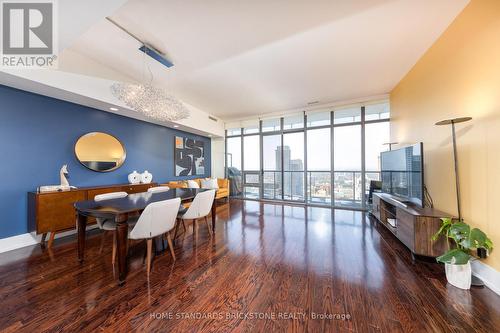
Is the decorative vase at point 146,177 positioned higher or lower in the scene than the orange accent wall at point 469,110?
lower

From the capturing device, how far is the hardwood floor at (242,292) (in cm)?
131

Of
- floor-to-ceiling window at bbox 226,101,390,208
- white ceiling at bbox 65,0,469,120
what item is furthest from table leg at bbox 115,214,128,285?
floor-to-ceiling window at bbox 226,101,390,208

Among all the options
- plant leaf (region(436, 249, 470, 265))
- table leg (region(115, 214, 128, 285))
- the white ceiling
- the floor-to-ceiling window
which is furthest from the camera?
the floor-to-ceiling window

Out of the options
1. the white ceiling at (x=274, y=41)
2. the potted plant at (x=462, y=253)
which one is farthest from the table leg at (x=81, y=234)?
the potted plant at (x=462, y=253)

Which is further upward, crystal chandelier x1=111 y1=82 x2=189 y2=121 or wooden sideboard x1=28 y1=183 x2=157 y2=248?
crystal chandelier x1=111 y1=82 x2=189 y2=121

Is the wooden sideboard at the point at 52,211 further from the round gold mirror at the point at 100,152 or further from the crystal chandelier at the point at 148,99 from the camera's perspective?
the crystal chandelier at the point at 148,99

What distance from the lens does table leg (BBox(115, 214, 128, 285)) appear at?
67.8 inches

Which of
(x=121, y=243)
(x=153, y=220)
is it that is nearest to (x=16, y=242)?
(x=121, y=243)

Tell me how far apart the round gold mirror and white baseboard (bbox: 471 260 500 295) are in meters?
5.61

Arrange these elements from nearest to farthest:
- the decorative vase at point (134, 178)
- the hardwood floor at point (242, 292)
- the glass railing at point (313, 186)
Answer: the hardwood floor at point (242, 292) < the decorative vase at point (134, 178) < the glass railing at point (313, 186)

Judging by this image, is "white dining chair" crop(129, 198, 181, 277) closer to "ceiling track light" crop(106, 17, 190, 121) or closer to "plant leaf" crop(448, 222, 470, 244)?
"ceiling track light" crop(106, 17, 190, 121)

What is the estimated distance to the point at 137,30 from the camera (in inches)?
85.4

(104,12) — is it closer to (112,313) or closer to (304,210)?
(112,313)
